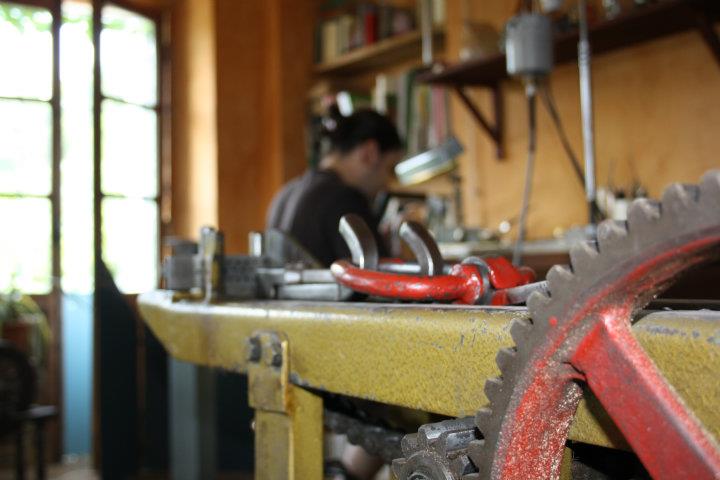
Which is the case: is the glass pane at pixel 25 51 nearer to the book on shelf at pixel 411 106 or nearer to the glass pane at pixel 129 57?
the glass pane at pixel 129 57

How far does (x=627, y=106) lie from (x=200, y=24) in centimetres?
265

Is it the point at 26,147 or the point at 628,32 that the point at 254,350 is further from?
the point at 26,147

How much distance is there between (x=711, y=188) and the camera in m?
0.38

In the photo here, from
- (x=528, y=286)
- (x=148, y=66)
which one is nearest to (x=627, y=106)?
(x=528, y=286)

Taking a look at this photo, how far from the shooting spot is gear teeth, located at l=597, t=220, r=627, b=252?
44cm

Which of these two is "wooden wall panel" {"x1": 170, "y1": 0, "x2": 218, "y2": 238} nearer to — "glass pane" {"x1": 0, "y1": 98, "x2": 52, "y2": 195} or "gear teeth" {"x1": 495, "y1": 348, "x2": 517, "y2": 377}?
"glass pane" {"x1": 0, "y1": 98, "x2": 52, "y2": 195}

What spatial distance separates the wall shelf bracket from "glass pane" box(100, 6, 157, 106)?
7.04 feet

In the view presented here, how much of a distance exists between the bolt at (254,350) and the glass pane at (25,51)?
12.3 feet

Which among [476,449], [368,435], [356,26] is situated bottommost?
[368,435]

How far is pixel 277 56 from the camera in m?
4.50

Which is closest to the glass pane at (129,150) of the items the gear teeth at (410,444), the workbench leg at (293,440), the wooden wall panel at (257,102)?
the wooden wall panel at (257,102)

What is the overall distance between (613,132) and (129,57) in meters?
2.88

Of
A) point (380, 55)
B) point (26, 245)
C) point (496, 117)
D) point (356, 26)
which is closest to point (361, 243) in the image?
point (496, 117)

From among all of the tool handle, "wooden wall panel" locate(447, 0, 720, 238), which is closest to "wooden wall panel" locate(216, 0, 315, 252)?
"wooden wall panel" locate(447, 0, 720, 238)
